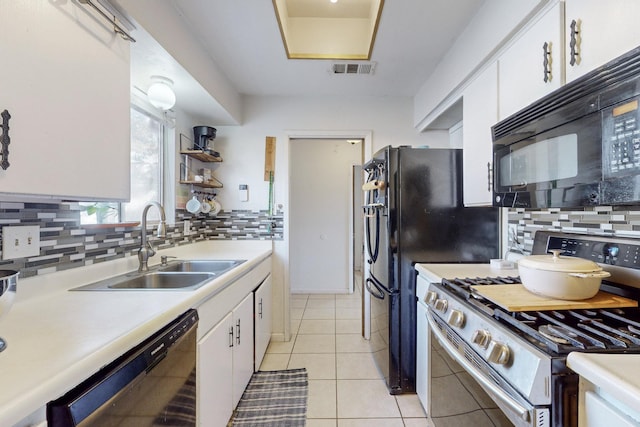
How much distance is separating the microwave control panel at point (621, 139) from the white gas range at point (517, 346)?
437 mm

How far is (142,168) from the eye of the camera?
2.06 m

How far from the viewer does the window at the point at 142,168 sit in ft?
5.96

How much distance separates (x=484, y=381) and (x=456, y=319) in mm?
246

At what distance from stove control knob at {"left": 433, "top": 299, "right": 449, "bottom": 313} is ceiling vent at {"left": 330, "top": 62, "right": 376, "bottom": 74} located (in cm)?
176

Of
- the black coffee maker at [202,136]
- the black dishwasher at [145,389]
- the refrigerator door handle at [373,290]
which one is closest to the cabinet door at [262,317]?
the refrigerator door handle at [373,290]

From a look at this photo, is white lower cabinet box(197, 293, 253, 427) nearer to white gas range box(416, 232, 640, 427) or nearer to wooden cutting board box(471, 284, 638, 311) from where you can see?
white gas range box(416, 232, 640, 427)

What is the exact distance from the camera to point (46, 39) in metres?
0.86

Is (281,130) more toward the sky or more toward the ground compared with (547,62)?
more toward the sky

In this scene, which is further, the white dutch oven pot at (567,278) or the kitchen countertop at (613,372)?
the white dutch oven pot at (567,278)

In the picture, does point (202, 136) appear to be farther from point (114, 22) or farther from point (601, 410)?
point (601, 410)

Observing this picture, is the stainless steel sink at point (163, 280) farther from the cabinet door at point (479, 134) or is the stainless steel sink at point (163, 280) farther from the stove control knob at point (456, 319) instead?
the cabinet door at point (479, 134)

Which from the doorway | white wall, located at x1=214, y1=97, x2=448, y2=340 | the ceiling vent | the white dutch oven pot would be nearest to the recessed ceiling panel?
the ceiling vent

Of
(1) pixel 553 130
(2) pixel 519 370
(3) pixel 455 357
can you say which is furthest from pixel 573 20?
(3) pixel 455 357

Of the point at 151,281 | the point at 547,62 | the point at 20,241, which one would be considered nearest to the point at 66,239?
the point at 20,241
